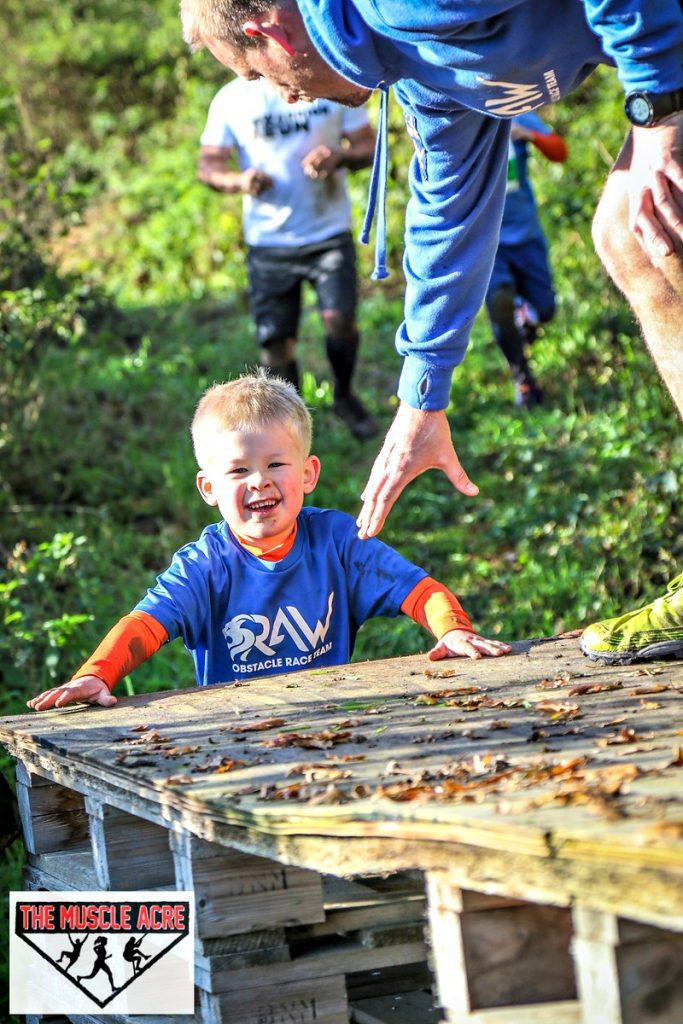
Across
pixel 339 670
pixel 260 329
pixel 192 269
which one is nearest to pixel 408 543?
pixel 260 329

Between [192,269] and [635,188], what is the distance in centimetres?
1035

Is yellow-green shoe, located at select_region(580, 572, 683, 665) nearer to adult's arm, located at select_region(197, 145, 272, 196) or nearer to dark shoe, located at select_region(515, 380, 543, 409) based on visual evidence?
adult's arm, located at select_region(197, 145, 272, 196)

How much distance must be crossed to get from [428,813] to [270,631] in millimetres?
1713

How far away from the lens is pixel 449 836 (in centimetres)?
209

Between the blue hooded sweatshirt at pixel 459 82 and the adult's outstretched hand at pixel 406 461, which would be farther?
the adult's outstretched hand at pixel 406 461

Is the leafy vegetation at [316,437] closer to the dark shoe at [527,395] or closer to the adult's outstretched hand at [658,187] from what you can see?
the dark shoe at [527,395]

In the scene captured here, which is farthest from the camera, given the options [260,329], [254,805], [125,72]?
[125,72]

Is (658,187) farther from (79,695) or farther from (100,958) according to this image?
(100,958)

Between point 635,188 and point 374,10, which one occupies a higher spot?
point 374,10

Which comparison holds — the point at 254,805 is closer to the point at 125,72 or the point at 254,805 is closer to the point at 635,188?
the point at 635,188

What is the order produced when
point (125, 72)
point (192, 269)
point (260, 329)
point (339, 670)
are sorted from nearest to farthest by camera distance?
point (339, 670) < point (260, 329) < point (192, 269) < point (125, 72)

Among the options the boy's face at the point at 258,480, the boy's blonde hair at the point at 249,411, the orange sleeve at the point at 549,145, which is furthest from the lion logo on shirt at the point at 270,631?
the orange sleeve at the point at 549,145

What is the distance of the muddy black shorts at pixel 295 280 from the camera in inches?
295

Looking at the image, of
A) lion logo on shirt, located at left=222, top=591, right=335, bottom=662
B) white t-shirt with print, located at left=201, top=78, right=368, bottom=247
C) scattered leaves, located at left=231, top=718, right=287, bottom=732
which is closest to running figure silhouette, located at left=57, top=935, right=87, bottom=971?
scattered leaves, located at left=231, top=718, right=287, bottom=732
